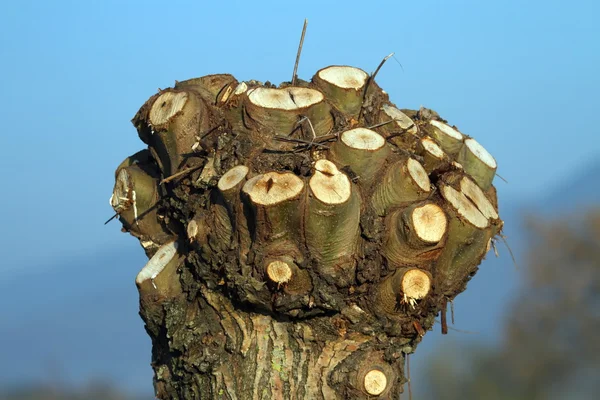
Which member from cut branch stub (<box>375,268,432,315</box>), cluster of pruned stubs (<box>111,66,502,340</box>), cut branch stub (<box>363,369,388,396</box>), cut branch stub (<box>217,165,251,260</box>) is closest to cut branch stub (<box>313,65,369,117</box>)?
cluster of pruned stubs (<box>111,66,502,340</box>)

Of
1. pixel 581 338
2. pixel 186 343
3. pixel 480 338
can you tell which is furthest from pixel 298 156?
pixel 581 338

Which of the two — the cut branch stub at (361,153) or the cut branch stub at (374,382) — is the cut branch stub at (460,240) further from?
the cut branch stub at (374,382)

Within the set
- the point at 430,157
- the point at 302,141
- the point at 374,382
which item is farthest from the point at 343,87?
the point at 374,382

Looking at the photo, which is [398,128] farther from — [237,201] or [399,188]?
[237,201]

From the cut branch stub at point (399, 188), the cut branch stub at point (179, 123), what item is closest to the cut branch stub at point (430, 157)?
the cut branch stub at point (399, 188)

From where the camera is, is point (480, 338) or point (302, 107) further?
point (480, 338)

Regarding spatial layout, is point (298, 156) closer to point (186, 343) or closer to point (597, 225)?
point (186, 343)
